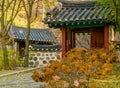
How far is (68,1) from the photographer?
20000mm

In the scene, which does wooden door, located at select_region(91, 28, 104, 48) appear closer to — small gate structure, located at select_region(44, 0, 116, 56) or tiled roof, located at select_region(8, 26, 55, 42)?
small gate structure, located at select_region(44, 0, 116, 56)

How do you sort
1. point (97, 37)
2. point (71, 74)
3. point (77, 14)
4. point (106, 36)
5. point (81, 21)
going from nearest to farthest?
1. point (71, 74)
2. point (81, 21)
3. point (106, 36)
4. point (77, 14)
5. point (97, 37)

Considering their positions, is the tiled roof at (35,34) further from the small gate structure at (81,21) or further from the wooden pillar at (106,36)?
the wooden pillar at (106,36)

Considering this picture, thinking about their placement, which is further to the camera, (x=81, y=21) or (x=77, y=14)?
(x=77, y=14)

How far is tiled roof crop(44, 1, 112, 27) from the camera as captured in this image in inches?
690

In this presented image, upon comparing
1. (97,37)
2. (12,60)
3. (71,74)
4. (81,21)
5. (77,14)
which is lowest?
(12,60)

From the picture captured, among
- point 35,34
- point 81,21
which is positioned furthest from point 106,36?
point 35,34

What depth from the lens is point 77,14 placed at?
18.8 metres

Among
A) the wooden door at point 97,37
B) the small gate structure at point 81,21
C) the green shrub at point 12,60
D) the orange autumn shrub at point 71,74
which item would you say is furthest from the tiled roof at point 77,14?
the orange autumn shrub at point 71,74

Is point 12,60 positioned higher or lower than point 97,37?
lower

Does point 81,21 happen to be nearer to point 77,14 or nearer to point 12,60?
point 77,14

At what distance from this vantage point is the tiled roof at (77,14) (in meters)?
17.5

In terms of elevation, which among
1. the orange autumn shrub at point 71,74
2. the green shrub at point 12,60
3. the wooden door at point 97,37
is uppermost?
the wooden door at point 97,37

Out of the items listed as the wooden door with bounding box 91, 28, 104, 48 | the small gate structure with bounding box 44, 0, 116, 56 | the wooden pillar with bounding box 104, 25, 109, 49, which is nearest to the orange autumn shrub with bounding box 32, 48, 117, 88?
the small gate structure with bounding box 44, 0, 116, 56
